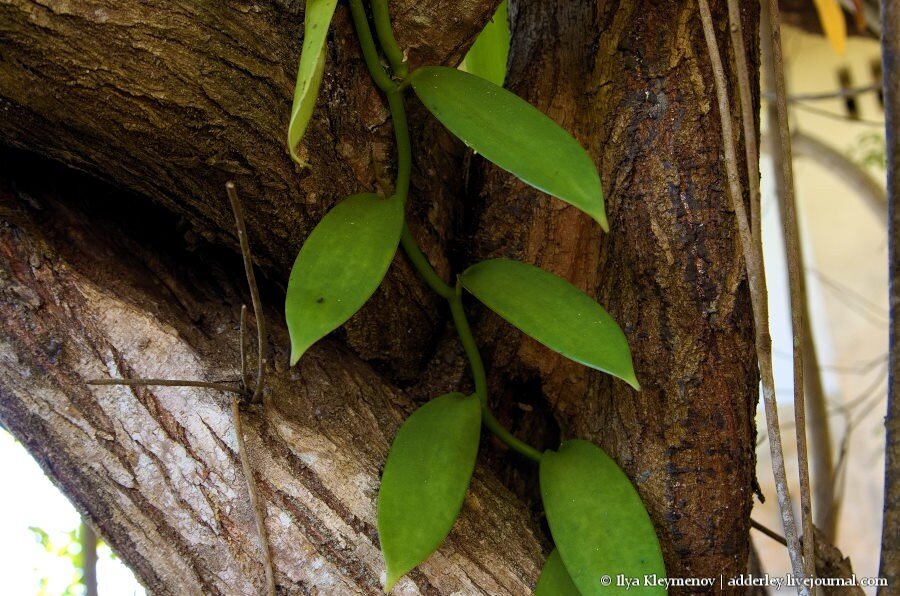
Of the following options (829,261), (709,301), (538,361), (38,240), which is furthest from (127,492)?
(829,261)

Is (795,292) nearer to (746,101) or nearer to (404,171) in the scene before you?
(746,101)

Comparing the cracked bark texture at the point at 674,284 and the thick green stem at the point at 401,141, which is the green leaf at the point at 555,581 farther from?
the thick green stem at the point at 401,141

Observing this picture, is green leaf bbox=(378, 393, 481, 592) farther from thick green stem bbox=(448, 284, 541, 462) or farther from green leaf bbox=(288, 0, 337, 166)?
green leaf bbox=(288, 0, 337, 166)

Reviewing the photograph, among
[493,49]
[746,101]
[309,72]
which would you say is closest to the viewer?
[309,72]

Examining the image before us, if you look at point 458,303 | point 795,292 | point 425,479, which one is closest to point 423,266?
point 458,303

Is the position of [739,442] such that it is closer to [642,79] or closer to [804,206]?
[642,79]

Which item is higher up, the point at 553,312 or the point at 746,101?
the point at 746,101
